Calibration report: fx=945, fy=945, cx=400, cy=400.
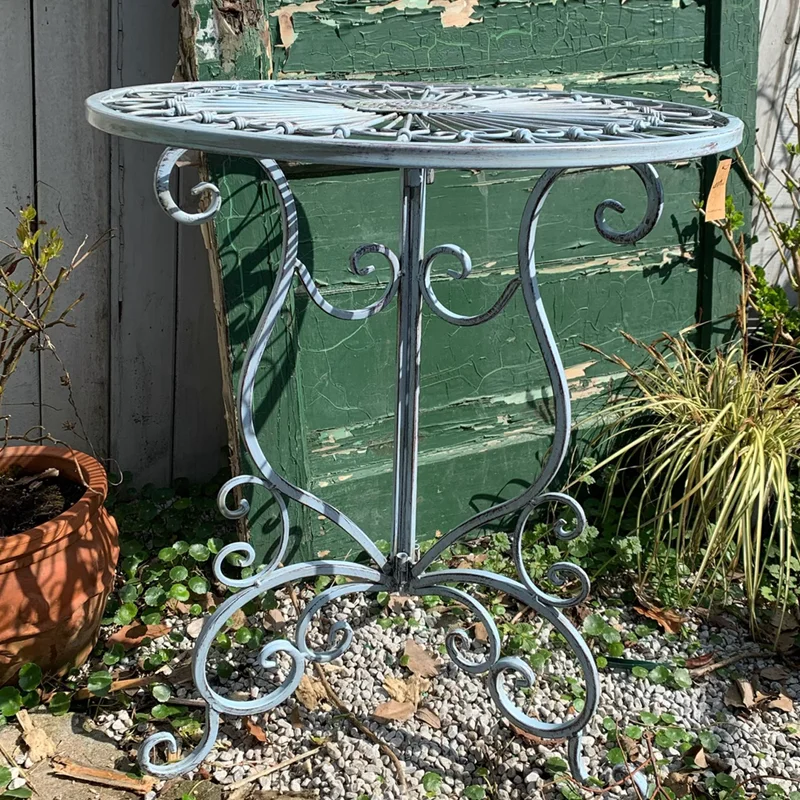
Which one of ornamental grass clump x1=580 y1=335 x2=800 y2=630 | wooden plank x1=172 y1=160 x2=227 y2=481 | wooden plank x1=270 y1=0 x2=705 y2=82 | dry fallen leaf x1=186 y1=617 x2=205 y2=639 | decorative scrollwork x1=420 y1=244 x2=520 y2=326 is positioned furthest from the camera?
wooden plank x1=172 y1=160 x2=227 y2=481

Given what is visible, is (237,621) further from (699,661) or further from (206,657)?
(699,661)

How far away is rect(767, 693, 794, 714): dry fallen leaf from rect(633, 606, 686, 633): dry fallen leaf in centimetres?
29

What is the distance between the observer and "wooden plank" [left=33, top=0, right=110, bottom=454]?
222cm

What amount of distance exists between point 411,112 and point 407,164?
1.25 ft

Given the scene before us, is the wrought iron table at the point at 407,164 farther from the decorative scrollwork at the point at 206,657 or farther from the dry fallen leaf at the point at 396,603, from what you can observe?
the dry fallen leaf at the point at 396,603

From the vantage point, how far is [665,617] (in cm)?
239

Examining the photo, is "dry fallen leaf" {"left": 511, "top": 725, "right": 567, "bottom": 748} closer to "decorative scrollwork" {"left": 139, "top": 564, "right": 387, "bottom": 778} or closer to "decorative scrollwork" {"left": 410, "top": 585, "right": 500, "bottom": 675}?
"decorative scrollwork" {"left": 410, "top": 585, "right": 500, "bottom": 675}

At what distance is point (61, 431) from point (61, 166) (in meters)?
0.69

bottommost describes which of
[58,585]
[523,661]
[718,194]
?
[523,661]

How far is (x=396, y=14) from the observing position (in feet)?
7.16

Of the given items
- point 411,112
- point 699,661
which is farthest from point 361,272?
point 699,661

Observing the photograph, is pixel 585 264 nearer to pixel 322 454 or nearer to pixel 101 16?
pixel 322 454

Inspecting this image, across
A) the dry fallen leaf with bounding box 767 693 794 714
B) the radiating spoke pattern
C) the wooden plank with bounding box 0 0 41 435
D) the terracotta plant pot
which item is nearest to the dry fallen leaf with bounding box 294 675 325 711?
the terracotta plant pot

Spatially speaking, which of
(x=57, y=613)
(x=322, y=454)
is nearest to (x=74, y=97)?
(x=322, y=454)
